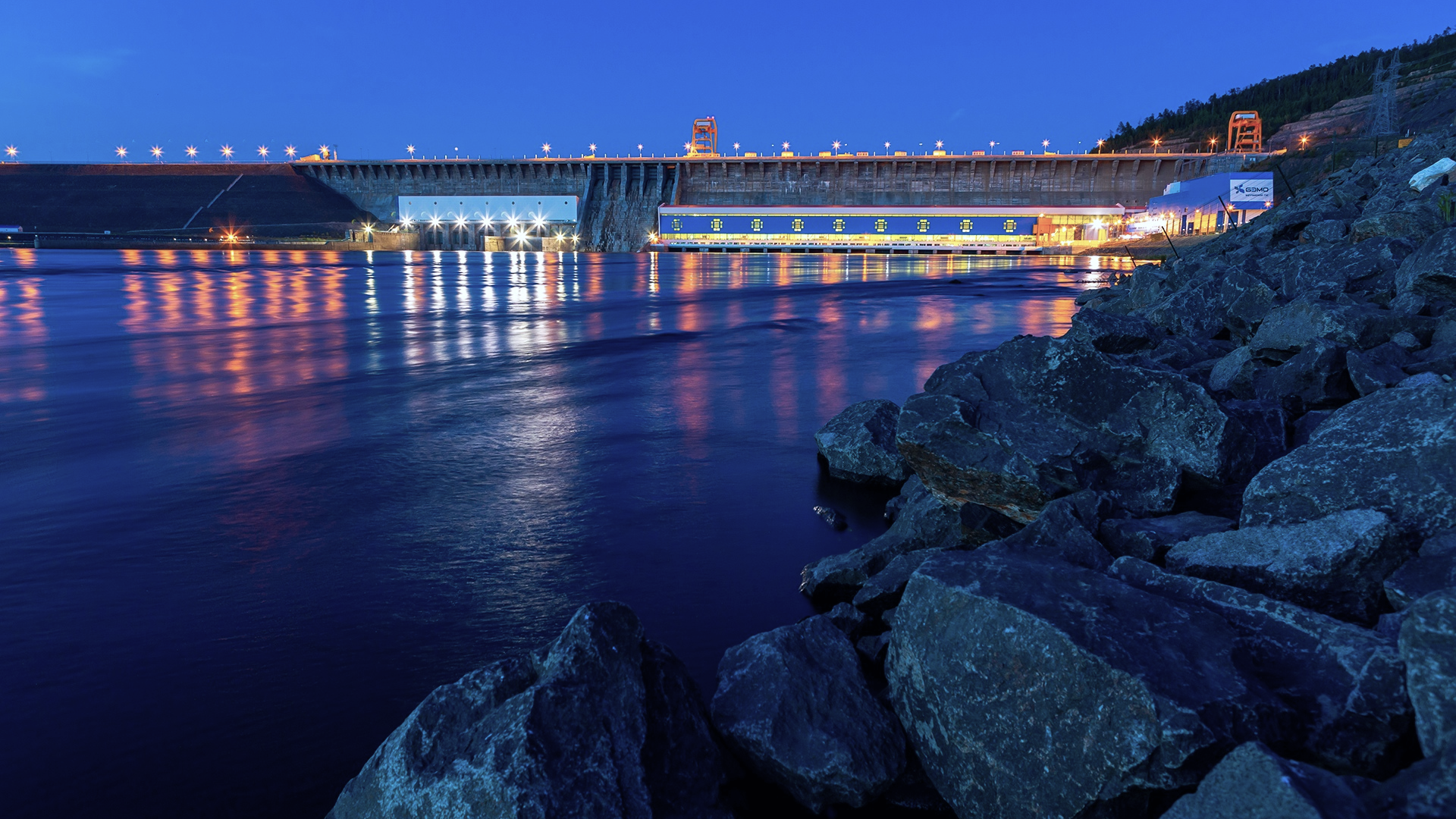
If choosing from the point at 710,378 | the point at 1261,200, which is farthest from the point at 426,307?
the point at 1261,200

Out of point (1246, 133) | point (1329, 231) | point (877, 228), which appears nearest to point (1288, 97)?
point (1246, 133)

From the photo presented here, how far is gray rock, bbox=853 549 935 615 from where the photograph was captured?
5.05 metres

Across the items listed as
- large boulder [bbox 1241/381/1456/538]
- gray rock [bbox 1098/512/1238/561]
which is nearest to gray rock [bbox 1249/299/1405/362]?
large boulder [bbox 1241/381/1456/538]

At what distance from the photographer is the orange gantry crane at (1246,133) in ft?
305

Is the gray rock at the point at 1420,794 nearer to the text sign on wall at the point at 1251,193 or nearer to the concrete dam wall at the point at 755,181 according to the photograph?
the text sign on wall at the point at 1251,193

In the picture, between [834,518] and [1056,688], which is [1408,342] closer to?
[834,518]

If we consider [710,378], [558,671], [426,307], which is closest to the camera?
[558,671]

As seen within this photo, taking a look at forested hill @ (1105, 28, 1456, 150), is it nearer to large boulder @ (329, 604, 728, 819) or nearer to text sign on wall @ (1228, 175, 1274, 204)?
text sign on wall @ (1228, 175, 1274, 204)

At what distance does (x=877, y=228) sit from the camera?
9538 centimetres

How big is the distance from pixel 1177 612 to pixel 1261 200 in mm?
64792

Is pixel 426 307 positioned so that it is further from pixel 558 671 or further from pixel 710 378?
pixel 558 671

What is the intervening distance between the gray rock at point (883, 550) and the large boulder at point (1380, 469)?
6.76 feet

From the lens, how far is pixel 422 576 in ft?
20.9

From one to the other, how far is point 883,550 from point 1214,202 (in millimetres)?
64617
